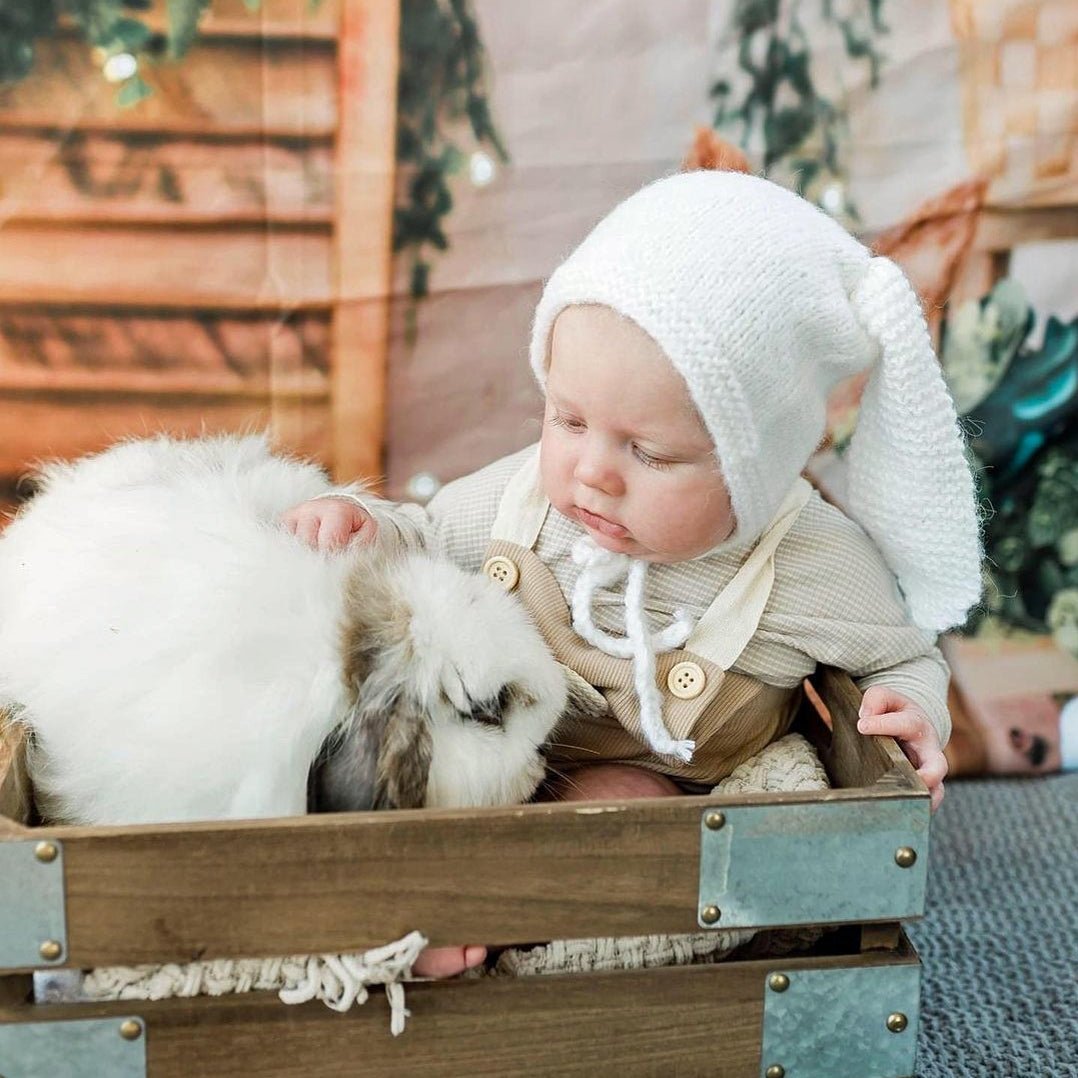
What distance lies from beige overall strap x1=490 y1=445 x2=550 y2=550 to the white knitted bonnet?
0.38ft

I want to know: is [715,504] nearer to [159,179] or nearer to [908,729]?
[908,729]

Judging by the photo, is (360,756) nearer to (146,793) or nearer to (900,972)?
(146,793)

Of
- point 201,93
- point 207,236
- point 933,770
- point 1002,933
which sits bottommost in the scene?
point 1002,933

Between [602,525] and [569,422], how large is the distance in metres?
0.07

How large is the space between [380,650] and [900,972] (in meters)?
0.36

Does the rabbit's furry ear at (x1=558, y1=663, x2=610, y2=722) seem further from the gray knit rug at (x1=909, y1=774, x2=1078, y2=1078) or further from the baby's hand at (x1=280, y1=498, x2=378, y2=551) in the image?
the gray knit rug at (x1=909, y1=774, x2=1078, y2=1078)

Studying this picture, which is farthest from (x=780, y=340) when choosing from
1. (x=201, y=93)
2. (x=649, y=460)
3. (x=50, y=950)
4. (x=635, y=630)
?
(x=201, y=93)

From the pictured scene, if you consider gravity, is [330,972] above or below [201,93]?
below

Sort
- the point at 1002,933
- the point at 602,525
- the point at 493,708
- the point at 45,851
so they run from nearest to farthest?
the point at 45,851 < the point at 493,708 < the point at 602,525 < the point at 1002,933

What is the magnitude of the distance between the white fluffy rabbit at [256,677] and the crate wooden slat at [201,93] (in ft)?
1.69

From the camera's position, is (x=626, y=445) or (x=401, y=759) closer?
(x=401, y=759)

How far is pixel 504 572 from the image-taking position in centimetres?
98

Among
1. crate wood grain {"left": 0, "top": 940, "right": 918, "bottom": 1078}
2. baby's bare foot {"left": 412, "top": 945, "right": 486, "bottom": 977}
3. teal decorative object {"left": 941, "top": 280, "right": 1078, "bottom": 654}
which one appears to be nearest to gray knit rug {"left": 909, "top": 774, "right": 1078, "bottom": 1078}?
teal decorative object {"left": 941, "top": 280, "right": 1078, "bottom": 654}

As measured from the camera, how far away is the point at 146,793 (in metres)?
0.75
